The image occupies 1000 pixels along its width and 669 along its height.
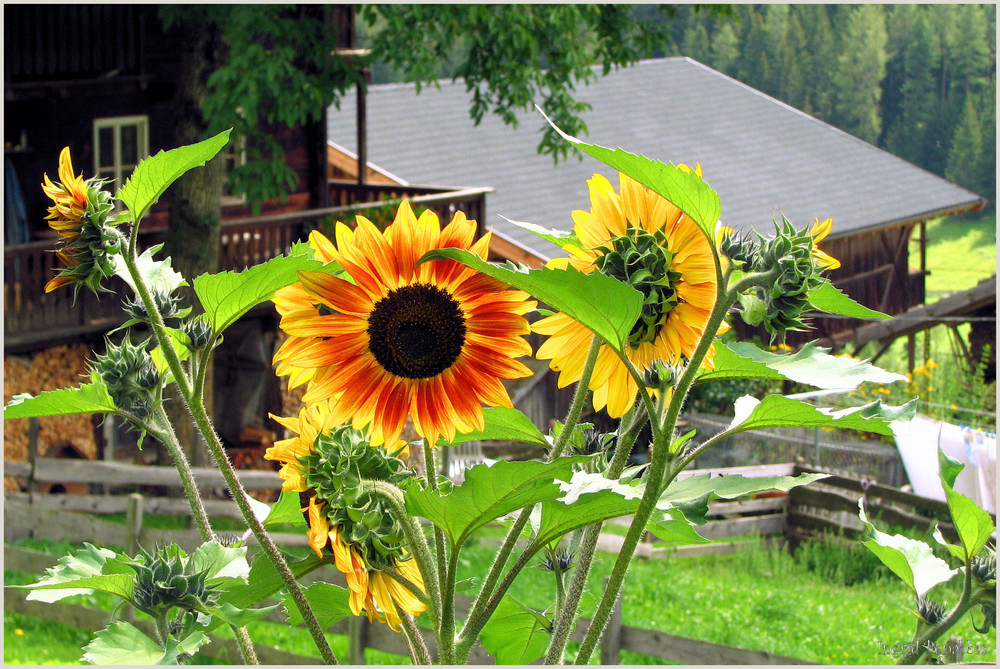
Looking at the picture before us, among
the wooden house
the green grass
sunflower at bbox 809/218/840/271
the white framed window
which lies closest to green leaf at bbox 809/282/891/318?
sunflower at bbox 809/218/840/271

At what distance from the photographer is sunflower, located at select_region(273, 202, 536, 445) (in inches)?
30.7

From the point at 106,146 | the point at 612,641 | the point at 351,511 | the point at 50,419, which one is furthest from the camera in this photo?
the point at 106,146

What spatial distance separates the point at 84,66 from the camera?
1016 cm

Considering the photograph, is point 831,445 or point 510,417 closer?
point 510,417

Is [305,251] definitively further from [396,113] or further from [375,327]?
[396,113]

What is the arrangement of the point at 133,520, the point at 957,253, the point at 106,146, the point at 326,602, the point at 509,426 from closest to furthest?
1. the point at 509,426
2. the point at 326,602
3. the point at 133,520
4. the point at 106,146
5. the point at 957,253

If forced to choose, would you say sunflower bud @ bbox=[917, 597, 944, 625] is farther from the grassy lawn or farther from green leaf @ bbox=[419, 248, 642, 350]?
the grassy lawn

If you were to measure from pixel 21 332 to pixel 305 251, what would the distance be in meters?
9.78

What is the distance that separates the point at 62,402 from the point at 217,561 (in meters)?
0.18

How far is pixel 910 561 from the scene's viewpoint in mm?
875

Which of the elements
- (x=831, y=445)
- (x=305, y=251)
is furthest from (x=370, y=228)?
(x=831, y=445)

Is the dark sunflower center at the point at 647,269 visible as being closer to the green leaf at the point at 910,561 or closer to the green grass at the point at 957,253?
the green leaf at the point at 910,561

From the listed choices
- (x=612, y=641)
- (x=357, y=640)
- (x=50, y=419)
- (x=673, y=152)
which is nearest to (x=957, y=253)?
(x=673, y=152)

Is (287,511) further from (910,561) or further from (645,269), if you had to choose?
(910,561)
